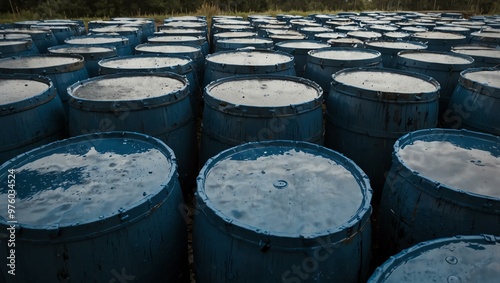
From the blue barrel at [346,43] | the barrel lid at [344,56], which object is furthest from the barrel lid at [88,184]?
the blue barrel at [346,43]

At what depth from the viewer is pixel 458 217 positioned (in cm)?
252

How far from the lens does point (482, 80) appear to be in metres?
4.66

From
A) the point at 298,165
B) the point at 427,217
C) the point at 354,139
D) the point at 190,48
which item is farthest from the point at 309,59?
the point at 427,217

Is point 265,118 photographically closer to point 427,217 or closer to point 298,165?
point 298,165

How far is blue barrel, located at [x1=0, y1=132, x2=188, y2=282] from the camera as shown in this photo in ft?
7.37

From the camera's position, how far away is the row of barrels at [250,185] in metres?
2.22

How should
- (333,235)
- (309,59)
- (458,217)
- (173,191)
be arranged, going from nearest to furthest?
(333,235) → (458,217) → (173,191) → (309,59)

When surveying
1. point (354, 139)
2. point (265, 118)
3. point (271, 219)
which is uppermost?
point (265, 118)

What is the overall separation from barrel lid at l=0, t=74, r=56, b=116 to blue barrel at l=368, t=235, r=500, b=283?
3.71 m

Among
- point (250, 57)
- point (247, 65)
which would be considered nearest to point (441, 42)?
point (250, 57)

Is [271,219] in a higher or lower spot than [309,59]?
lower

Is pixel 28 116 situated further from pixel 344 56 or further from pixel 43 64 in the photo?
pixel 344 56

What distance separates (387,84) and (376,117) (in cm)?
83

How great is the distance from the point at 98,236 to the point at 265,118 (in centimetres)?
197
